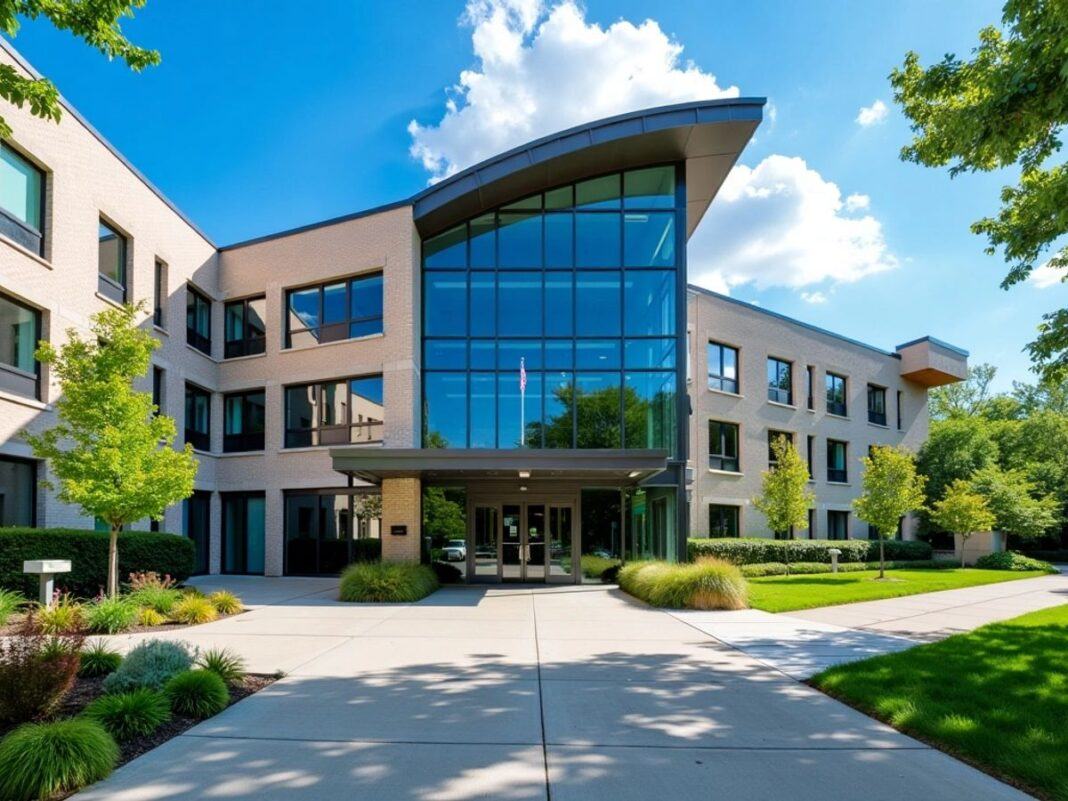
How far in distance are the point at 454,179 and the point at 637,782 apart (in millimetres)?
18858

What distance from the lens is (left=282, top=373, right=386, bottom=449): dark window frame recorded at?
21.4m

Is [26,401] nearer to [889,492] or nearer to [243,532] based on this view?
[243,532]

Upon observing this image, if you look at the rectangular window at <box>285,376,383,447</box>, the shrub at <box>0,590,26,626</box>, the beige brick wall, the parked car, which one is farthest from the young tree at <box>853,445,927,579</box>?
the shrub at <box>0,590,26,626</box>

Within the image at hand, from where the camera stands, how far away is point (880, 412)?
116 feet

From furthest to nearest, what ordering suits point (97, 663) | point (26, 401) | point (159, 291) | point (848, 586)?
1. point (159, 291)
2. point (848, 586)
3. point (26, 401)
4. point (97, 663)

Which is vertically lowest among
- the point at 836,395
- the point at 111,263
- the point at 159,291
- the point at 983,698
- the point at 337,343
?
the point at 983,698

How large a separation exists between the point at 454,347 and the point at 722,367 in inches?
468

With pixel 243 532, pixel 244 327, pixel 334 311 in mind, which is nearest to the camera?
pixel 334 311

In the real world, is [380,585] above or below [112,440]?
below

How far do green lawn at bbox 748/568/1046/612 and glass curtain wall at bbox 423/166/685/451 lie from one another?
5.17 m

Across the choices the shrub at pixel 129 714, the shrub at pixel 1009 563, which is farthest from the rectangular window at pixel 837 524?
the shrub at pixel 129 714

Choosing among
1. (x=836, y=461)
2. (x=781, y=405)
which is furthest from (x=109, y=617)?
(x=836, y=461)

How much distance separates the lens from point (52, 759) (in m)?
4.80

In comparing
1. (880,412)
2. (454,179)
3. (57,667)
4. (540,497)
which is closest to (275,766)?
(57,667)
